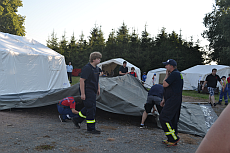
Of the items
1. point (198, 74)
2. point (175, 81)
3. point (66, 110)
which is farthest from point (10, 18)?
point (175, 81)

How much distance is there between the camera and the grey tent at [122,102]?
18.7ft

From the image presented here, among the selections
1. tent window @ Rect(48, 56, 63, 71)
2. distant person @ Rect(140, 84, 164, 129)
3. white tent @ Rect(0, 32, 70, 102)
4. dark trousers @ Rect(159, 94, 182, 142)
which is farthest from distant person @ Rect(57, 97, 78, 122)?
tent window @ Rect(48, 56, 63, 71)

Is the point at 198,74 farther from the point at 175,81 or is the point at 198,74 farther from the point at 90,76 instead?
the point at 90,76

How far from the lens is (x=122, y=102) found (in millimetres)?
6211

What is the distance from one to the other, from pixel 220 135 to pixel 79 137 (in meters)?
4.34

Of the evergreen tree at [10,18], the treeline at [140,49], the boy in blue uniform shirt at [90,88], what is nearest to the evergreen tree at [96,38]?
the treeline at [140,49]

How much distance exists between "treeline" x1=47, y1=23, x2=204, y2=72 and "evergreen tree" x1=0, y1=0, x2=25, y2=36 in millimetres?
14422

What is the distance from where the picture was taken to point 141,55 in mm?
35875

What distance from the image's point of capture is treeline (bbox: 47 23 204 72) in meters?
35.3

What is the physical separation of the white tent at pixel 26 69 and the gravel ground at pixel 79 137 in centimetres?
278

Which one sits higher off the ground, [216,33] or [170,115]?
[216,33]

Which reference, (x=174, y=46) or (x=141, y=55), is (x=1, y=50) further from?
(x=174, y=46)

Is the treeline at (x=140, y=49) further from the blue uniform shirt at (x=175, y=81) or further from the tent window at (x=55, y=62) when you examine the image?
the blue uniform shirt at (x=175, y=81)

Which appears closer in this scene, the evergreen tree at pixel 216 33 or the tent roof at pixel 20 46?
the tent roof at pixel 20 46
